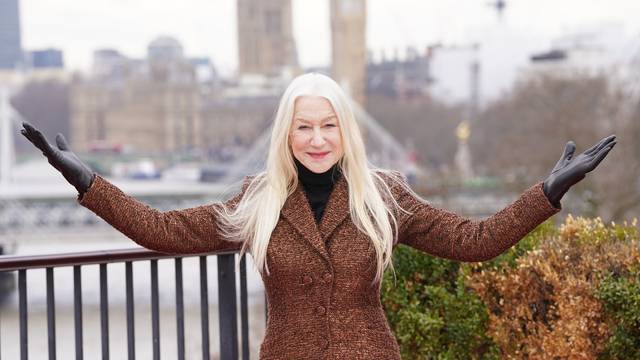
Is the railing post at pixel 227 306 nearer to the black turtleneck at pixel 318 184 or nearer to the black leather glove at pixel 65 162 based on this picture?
the black turtleneck at pixel 318 184

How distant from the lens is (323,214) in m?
2.78

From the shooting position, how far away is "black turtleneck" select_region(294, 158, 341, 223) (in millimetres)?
2822

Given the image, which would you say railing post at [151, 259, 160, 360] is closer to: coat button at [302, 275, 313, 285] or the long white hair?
the long white hair

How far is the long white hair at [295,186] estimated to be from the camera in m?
2.71

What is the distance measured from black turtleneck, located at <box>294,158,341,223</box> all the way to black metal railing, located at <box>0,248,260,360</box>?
3.06 feet

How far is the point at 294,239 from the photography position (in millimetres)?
2738

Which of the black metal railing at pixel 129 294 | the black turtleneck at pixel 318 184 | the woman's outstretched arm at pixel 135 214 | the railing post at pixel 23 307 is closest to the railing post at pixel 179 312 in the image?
the black metal railing at pixel 129 294

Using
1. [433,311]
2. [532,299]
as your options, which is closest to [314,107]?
[532,299]

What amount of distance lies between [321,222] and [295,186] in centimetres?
15

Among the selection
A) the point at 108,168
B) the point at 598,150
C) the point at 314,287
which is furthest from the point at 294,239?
the point at 108,168

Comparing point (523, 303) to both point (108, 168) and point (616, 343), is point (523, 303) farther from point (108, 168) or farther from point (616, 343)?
point (108, 168)

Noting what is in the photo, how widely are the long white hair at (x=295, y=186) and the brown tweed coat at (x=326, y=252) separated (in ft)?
0.11

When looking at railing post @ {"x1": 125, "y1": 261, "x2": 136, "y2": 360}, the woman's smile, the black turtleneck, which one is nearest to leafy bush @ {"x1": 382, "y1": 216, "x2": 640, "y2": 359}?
railing post @ {"x1": 125, "y1": 261, "x2": 136, "y2": 360}

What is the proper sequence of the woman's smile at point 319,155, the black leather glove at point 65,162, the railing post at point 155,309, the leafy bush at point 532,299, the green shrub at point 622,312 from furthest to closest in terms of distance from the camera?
the railing post at point 155,309
the leafy bush at point 532,299
the green shrub at point 622,312
the woman's smile at point 319,155
the black leather glove at point 65,162
